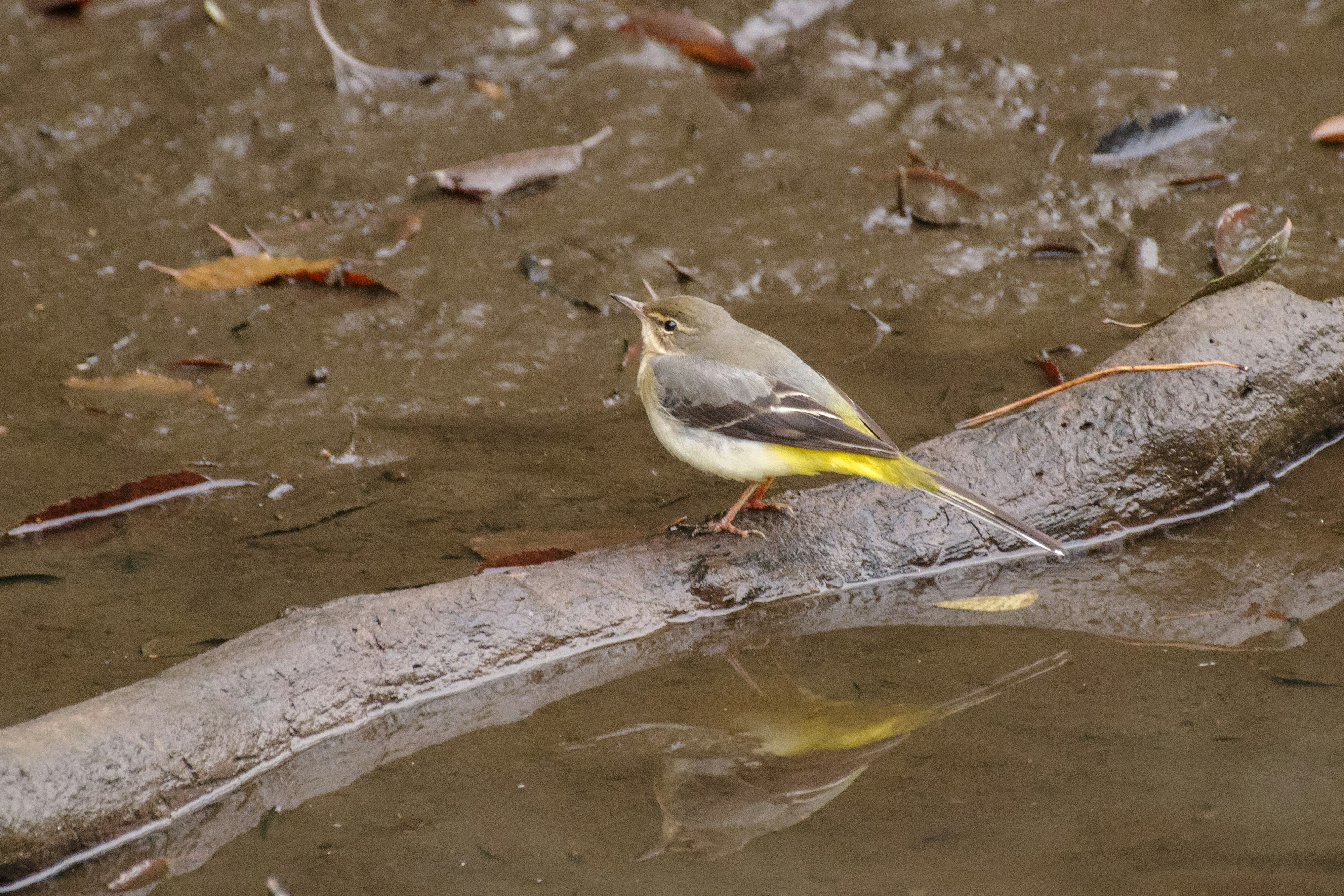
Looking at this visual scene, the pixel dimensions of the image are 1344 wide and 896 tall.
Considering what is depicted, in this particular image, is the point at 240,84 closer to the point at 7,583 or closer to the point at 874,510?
the point at 7,583

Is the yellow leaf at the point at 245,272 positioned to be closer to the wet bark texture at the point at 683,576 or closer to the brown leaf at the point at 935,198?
the wet bark texture at the point at 683,576

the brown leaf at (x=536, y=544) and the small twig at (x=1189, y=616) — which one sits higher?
the small twig at (x=1189, y=616)

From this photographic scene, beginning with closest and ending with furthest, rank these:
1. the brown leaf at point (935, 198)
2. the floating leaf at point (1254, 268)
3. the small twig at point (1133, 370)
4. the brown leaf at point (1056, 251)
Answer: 1. the small twig at point (1133, 370)
2. the floating leaf at point (1254, 268)
3. the brown leaf at point (1056, 251)
4. the brown leaf at point (935, 198)

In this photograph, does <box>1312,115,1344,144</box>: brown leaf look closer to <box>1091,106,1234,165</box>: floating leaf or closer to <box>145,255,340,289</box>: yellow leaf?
<box>1091,106,1234,165</box>: floating leaf

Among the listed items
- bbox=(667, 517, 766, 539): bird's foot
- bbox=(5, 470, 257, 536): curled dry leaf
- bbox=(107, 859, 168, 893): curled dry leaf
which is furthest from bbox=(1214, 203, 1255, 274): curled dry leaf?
bbox=(107, 859, 168, 893): curled dry leaf

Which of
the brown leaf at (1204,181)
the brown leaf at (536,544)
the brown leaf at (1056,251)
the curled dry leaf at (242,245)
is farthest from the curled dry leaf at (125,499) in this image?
the brown leaf at (1204,181)

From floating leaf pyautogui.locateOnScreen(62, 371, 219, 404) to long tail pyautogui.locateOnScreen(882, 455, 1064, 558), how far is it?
11.2ft

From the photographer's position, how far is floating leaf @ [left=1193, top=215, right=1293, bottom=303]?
4988 mm

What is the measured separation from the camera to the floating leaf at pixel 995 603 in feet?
15.6

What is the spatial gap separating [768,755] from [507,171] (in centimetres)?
456

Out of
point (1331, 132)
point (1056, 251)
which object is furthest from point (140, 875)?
point (1331, 132)

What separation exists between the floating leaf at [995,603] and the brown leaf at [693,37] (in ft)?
15.9

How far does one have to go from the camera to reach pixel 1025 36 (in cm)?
843

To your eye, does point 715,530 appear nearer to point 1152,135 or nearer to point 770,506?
point 770,506
